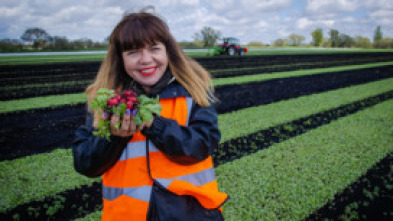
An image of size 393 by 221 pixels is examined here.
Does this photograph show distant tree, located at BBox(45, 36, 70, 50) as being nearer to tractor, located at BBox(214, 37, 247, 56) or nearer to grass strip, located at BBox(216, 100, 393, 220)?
tractor, located at BBox(214, 37, 247, 56)

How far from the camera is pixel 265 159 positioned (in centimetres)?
459

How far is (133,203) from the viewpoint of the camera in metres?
1.41

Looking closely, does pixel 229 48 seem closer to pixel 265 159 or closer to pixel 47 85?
pixel 47 85

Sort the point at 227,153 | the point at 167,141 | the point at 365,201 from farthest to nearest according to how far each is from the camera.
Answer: the point at 227,153 → the point at 365,201 → the point at 167,141

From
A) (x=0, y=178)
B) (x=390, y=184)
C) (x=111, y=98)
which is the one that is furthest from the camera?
(x=0, y=178)

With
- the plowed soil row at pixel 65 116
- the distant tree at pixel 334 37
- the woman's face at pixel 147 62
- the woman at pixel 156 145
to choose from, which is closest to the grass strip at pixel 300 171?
the woman at pixel 156 145

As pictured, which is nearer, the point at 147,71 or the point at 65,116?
the point at 147,71

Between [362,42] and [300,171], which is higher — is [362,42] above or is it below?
above

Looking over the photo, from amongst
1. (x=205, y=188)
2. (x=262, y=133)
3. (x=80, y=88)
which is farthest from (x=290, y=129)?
(x=80, y=88)

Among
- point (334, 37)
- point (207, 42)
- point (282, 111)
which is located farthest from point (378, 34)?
point (282, 111)

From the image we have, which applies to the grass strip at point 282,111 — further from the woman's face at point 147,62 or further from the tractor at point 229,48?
the tractor at point 229,48

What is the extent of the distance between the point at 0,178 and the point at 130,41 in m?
3.99

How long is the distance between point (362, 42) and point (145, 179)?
78847 millimetres

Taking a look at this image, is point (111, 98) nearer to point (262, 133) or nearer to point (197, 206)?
point (197, 206)
